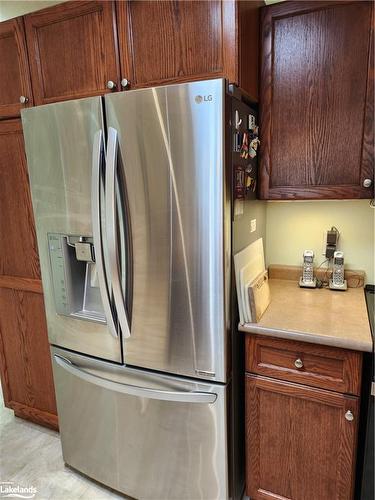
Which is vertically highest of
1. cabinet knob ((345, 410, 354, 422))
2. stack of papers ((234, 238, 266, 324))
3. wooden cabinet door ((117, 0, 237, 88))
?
wooden cabinet door ((117, 0, 237, 88))

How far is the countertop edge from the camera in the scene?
1.11 metres

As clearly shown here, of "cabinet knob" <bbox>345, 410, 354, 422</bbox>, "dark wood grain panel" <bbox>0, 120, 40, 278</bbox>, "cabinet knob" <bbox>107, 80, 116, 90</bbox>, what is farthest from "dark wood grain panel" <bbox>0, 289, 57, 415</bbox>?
"cabinet knob" <bbox>345, 410, 354, 422</bbox>

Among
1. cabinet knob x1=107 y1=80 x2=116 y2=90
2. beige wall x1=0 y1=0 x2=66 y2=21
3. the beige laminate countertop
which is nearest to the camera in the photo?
the beige laminate countertop

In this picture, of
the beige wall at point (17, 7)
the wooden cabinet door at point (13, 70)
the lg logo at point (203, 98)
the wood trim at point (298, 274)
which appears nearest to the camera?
the lg logo at point (203, 98)

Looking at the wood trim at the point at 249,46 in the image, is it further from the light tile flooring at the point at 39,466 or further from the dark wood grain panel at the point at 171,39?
the light tile flooring at the point at 39,466

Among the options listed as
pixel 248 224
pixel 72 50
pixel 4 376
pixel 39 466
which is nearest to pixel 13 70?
pixel 72 50

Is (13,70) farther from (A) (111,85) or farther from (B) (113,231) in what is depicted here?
(B) (113,231)

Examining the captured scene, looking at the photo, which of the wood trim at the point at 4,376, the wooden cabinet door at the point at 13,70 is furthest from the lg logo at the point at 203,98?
the wood trim at the point at 4,376

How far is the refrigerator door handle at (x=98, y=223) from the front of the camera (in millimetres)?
1230

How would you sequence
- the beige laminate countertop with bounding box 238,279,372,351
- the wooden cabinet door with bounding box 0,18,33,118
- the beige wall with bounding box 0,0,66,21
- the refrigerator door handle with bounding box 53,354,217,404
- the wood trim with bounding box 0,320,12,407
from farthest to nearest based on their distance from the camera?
the wood trim with bounding box 0,320,12,407
the beige wall with bounding box 0,0,66,21
the wooden cabinet door with bounding box 0,18,33,118
the refrigerator door handle with bounding box 53,354,217,404
the beige laminate countertop with bounding box 238,279,372,351

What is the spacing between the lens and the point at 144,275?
1261 millimetres

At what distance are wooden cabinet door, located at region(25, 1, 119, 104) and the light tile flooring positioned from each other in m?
1.88

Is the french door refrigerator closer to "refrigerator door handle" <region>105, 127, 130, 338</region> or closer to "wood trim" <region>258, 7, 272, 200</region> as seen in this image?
"refrigerator door handle" <region>105, 127, 130, 338</region>

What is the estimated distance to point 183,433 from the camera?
4.36 feet
